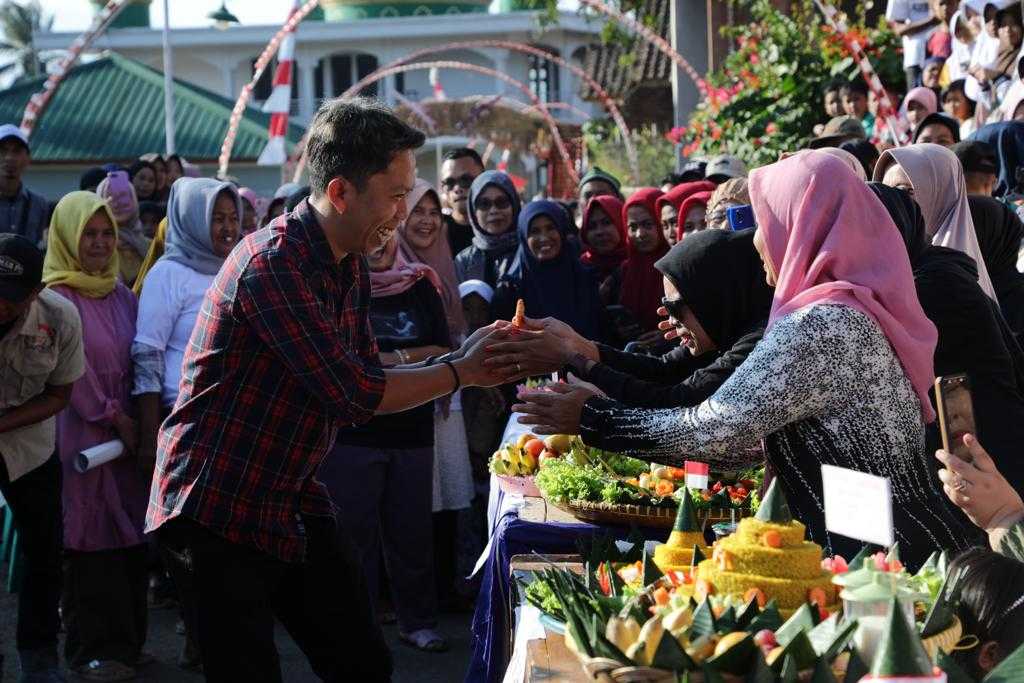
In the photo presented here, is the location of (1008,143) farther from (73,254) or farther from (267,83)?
(267,83)

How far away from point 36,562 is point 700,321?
2909mm

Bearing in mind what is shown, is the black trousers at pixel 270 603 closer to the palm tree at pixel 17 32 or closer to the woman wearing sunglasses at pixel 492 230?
the woman wearing sunglasses at pixel 492 230

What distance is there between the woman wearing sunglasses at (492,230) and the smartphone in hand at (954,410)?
4.69 m

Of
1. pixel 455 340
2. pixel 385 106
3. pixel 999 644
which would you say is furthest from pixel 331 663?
pixel 455 340

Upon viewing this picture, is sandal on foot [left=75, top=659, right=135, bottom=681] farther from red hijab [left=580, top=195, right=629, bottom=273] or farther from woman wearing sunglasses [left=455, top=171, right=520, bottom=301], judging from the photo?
red hijab [left=580, top=195, right=629, bottom=273]

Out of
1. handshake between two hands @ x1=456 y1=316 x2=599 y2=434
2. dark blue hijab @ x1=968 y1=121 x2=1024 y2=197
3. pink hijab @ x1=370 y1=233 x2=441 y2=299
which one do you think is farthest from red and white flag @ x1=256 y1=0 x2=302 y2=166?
handshake between two hands @ x1=456 y1=316 x2=599 y2=434

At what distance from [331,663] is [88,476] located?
8.29ft

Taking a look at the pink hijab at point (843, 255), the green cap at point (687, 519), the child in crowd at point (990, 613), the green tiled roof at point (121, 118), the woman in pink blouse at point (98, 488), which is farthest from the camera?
the green tiled roof at point (121, 118)

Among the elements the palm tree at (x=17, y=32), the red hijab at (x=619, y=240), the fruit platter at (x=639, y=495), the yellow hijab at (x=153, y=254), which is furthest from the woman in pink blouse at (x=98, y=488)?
the palm tree at (x=17, y=32)

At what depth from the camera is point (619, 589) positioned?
3070 mm

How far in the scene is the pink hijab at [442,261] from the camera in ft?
22.9

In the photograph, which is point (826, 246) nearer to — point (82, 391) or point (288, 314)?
point (288, 314)

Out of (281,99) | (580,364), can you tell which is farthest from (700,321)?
(281,99)

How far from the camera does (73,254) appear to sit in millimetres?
6086
